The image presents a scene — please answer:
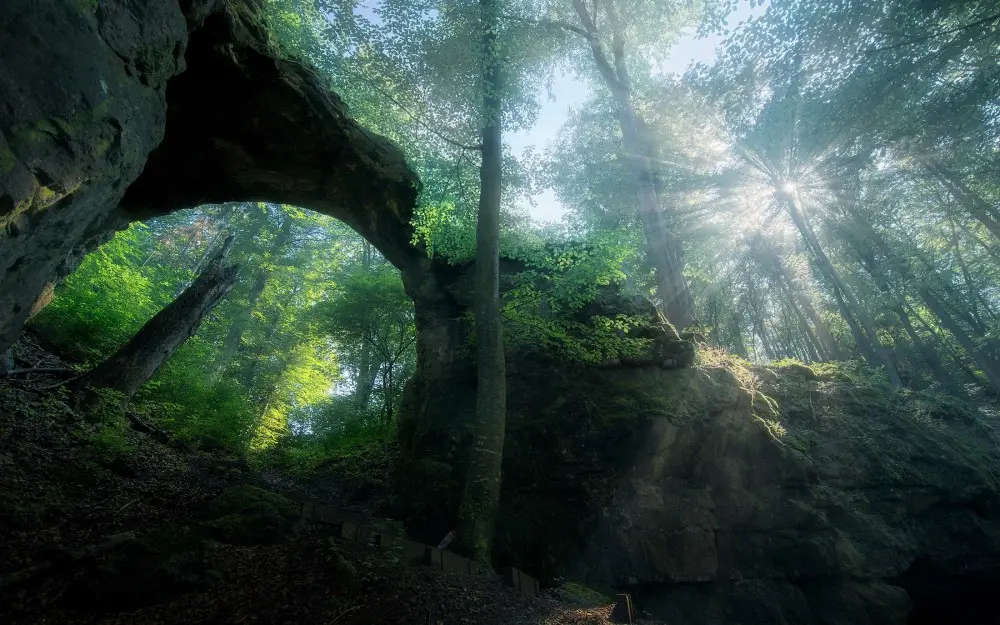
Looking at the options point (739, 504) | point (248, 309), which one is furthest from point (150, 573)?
point (248, 309)

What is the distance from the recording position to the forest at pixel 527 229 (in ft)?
28.2

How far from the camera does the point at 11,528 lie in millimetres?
3936

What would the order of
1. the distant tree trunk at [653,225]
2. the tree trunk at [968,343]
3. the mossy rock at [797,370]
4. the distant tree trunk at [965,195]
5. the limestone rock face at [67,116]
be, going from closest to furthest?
the limestone rock face at [67,116] < the distant tree trunk at [653,225] < the mossy rock at [797,370] < the distant tree trunk at [965,195] < the tree trunk at [968,343]

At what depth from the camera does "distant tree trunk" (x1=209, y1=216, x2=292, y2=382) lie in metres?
16.9

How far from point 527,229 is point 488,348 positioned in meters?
9.70

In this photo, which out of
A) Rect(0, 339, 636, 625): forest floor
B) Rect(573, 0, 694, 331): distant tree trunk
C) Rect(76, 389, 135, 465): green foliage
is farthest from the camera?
Rect(573, 0, 694, 331): distant tree trunk

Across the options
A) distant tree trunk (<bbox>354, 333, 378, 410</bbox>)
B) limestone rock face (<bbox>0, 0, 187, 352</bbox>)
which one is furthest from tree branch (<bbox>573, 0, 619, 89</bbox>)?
distant tree trunk (<bbox>354, 333, 378, 410</bbox>)

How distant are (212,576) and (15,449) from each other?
4.31 m

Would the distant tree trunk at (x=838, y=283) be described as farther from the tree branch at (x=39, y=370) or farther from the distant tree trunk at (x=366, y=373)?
the tree branch at (x=39, y=370)

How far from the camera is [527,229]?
15.9 meters

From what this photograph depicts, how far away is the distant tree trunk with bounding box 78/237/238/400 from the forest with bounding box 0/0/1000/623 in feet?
0.18

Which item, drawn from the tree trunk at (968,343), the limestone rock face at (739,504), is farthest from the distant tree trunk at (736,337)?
the limestone rock face at (739,504)

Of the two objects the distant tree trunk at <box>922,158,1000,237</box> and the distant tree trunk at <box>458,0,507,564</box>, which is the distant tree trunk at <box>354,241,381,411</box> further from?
the distant tree trunk at <box>922,158,1000,237</box>

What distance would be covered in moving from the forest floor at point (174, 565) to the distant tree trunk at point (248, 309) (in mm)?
10831
